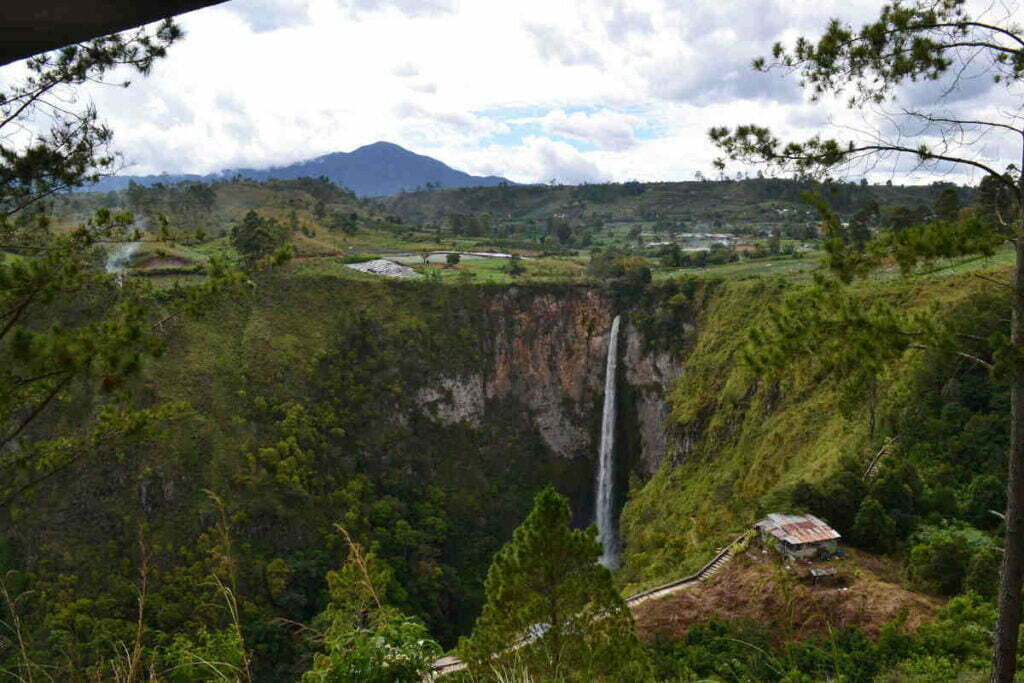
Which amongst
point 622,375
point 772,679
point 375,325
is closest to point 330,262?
point 375,325

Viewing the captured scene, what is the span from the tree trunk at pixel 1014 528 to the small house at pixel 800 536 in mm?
8209

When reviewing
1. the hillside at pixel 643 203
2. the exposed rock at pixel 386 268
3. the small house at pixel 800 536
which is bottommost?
the small house at pixel 800 536

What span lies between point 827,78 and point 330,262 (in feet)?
128

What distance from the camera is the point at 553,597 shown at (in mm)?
9961

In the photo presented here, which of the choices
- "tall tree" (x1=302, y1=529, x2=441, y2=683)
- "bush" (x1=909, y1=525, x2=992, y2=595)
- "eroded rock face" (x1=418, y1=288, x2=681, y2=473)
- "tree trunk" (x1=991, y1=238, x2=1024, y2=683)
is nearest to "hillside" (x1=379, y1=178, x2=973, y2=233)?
"eroded rock face" (x1=418, y1=288, x2=681, y2=473)

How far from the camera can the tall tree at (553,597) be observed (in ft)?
31.7

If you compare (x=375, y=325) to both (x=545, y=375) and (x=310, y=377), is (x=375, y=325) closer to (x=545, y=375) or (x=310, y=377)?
(x=310, y=377)

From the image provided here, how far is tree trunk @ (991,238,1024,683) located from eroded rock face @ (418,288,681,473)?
3118 centimetres

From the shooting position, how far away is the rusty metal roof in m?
14.6

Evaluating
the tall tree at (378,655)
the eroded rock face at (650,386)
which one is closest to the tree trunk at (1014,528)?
the tall tree at (378,655)

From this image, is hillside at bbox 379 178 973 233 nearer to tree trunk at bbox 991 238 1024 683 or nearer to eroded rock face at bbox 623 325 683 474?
eroded rock face at bbox 623 325 683 474

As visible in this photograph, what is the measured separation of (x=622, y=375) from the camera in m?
38.4

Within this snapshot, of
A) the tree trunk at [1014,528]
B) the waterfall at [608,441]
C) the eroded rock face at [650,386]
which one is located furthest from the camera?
the waterfall at [608,441]

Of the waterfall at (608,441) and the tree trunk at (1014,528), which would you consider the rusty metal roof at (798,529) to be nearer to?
the tree trunk at (1014,528)
